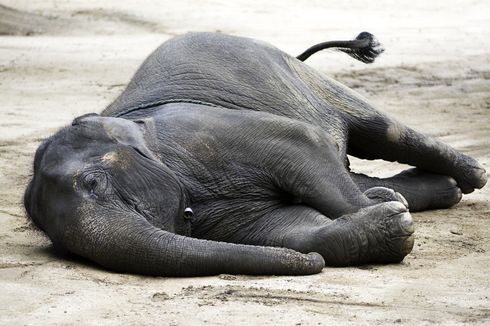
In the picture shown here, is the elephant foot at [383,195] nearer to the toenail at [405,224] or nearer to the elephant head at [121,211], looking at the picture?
the toenail at [405,224]

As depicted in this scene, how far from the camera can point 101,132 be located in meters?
6.05

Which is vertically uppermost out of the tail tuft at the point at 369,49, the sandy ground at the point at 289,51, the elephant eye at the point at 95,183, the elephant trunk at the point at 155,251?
the tail tuft at the point at 369,49

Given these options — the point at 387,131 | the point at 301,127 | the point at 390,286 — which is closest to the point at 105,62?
the point at 387,131

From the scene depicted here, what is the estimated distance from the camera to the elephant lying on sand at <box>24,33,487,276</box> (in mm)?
5766

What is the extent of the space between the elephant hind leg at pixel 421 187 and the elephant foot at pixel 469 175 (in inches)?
2.5

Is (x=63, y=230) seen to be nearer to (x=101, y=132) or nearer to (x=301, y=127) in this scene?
(x=101, y=132)

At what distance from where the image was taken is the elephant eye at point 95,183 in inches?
229

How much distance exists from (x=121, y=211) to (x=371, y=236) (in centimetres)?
117

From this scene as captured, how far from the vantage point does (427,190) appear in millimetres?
7977

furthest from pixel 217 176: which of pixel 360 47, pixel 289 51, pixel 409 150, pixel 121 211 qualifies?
pixel 289 51

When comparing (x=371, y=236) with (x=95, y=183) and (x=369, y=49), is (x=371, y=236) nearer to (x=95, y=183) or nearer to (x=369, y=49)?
(x=95, y=183)

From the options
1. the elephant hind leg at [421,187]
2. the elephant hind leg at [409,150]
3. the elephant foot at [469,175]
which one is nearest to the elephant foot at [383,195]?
the elephant hind leg at [409,150]

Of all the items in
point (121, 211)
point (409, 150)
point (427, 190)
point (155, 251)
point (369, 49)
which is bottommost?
point (427, 190)

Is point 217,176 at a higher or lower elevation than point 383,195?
higher
